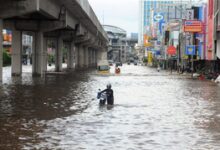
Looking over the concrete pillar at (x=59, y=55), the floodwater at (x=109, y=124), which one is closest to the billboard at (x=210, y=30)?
the concrete pillar at (x=59, y=55)

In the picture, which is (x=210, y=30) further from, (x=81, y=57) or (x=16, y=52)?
(x=81, y=57)

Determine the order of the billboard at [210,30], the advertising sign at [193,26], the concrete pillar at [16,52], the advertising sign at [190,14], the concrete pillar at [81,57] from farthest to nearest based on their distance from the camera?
1. the concrete pillar at [81,57]
2. the advertising sign at [190,14]
3. the advertising sign at [193,26]
4. the billboard at [210,30]
5. the concrete pillar at [16,52]

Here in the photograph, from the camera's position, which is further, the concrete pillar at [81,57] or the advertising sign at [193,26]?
the concrete pillar at [81,57]

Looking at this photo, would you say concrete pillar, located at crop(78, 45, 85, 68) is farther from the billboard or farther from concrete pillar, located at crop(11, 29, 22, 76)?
concrete pillar, located at crop(11, 29, 22, 76)

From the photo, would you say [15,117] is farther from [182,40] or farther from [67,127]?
[182,40]

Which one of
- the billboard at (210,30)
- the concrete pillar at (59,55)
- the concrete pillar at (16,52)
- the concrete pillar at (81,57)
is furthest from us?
the concrete pillar at (81,57)

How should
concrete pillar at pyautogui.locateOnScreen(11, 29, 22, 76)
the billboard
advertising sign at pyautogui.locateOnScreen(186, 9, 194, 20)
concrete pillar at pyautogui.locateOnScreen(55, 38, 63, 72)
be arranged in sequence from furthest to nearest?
1. concrete pillar at pyautogui.locateOnScreen(55, 38, 63, 72)
2. advertising sign at pyautogui.locateOnScreen(186, 9, 194, 20)
3. the billboard
4. concrete pillar at pyautogui.locateOnScreen(11, 29, 22, 76)

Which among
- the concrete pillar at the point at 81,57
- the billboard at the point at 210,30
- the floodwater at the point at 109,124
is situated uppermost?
the billboard at the point at 210,30

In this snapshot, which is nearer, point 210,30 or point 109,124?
point 109,124

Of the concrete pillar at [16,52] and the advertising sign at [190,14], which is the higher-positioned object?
the advertising sign at [190,14]

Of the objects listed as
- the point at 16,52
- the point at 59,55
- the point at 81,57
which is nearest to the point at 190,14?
the point at 59,55

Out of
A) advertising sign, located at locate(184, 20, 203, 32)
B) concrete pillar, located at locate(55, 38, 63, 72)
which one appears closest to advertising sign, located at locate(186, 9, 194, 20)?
advertising sign, located at locate(184, 20, 203, 32)

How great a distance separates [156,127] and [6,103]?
10.2 meters

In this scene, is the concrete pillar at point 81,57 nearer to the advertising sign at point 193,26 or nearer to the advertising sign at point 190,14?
the advertising sign at point 190,14
